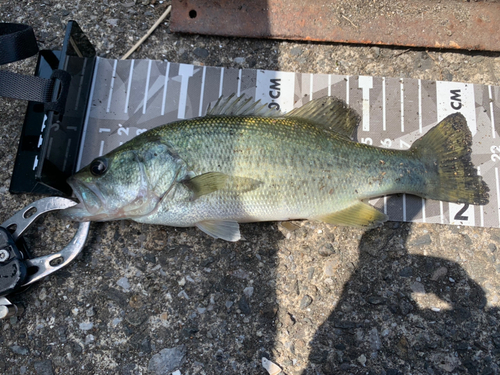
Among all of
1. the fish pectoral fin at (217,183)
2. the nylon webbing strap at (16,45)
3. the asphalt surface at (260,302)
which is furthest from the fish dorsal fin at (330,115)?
the nylon webbing strap at (16,45)

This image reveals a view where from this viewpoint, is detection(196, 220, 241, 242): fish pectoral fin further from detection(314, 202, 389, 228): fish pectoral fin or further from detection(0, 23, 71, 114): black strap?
detection(0, 23, 71, 114): black strap

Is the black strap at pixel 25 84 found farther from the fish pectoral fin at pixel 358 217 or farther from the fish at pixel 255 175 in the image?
the fish pectoral fin at pixel 358 217

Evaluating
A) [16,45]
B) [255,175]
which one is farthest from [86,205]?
[16,45]

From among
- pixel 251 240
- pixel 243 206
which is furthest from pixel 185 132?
pixel 251 240

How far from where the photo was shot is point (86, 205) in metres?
2.12

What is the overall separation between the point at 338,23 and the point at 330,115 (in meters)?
0.94

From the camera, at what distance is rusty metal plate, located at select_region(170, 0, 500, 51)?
2732 mm

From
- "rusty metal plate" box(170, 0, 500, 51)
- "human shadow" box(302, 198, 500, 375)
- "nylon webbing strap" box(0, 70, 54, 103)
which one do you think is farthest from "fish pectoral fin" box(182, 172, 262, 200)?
"rusty metal plate" box(170, 0, 500, 51)

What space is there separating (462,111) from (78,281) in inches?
130

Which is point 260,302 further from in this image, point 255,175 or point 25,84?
point 25,84

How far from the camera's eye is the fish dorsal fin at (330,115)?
7.84ft

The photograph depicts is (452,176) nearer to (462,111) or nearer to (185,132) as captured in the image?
(462,111)

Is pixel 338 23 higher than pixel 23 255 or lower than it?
higher

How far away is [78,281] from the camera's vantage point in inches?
91.7
